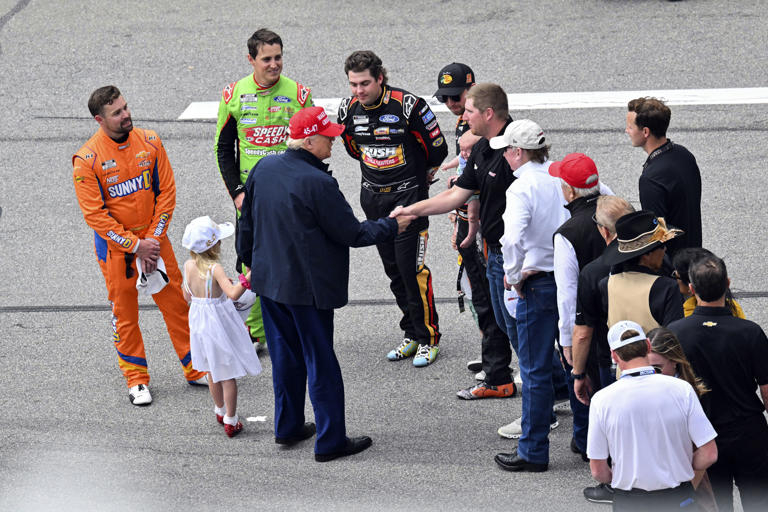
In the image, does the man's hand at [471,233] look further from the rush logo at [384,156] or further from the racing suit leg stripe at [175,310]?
the racing suit leg stripe at [175,310]

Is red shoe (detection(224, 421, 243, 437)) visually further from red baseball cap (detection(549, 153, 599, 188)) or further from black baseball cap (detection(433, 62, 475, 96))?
black baseball cap (detection(433, 62, 475, 96))

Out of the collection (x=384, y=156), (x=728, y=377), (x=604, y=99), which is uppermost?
(x=604, y=99)

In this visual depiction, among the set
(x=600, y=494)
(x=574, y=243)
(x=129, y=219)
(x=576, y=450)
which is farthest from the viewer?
(x=129, y=219)

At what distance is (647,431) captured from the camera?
4.36m

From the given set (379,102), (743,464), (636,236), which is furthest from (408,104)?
(743,464)

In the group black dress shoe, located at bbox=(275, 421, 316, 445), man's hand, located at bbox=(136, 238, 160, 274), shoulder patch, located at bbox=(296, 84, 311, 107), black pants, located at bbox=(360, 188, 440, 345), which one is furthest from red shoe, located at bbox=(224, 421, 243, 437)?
shoulder patch, located at bbox=(296, 84, 311, 107)

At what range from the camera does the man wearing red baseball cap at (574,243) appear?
5.53 meters

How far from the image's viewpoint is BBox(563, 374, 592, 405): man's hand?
5.59 m

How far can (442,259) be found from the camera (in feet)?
30.1

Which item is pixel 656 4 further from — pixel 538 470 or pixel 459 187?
pixel 538 470

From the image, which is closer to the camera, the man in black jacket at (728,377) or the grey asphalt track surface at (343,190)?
the man in black jacket at (728,377)

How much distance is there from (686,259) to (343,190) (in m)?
5.62

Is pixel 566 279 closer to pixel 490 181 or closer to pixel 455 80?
pixel 490 181

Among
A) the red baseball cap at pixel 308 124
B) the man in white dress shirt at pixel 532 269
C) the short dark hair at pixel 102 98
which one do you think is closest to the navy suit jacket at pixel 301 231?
the red baseball cap at pixel 308 124
